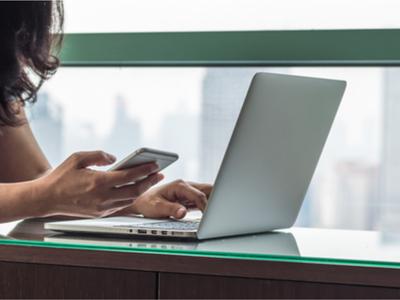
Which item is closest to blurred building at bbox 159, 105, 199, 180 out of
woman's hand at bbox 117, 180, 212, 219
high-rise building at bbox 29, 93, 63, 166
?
high-rise building at bbox 29, 93, 63, 166

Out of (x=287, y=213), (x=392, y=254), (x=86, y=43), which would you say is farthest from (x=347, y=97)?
(x=392, y=254)

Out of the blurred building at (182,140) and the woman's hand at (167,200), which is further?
the blurred building at (182,140)

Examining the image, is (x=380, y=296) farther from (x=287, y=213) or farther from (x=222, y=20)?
(x=222, y=20)

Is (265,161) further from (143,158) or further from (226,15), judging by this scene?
(226,15)

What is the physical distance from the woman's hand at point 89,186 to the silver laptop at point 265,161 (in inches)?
1.1

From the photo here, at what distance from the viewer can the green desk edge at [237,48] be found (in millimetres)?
1520

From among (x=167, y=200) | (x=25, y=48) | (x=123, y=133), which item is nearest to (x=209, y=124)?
(x=123, y=133)

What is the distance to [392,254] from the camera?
2.35 feet

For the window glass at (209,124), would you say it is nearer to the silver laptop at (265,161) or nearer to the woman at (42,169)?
the woman at (42,169)

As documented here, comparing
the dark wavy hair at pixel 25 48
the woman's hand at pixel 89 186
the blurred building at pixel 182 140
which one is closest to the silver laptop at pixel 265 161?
the woman's hand at pixel 89 186

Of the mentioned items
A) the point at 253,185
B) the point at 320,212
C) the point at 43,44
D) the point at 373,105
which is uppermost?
the point at 43,44

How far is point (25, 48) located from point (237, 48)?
0.48 m

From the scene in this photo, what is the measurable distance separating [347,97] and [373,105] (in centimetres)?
7

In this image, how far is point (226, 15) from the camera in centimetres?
166
